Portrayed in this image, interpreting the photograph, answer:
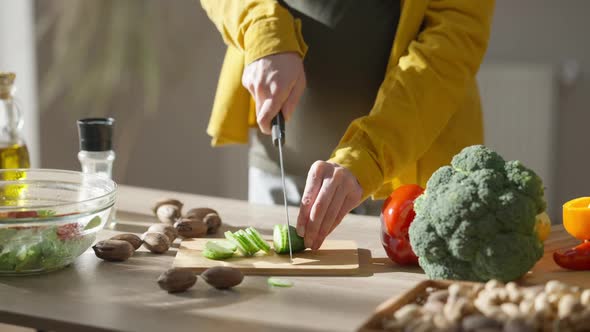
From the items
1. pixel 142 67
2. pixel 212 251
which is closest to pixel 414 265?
pixel 212 251

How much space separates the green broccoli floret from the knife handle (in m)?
0.37

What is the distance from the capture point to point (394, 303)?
1054 millimetres

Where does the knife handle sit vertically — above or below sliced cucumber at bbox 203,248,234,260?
above

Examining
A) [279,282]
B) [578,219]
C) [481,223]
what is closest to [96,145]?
[279,282]

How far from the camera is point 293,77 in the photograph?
165cm

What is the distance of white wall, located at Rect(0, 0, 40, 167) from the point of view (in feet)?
9.67

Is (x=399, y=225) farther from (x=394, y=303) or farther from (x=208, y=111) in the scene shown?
(x=208, y=111)

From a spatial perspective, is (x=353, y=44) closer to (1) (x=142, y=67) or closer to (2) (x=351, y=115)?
(2) (x=351, y=115)

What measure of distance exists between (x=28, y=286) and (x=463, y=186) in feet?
2.22

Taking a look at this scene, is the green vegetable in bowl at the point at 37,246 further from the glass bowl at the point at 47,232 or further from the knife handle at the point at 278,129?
the knife handle at the point at 278,129

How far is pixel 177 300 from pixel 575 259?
2.10ft

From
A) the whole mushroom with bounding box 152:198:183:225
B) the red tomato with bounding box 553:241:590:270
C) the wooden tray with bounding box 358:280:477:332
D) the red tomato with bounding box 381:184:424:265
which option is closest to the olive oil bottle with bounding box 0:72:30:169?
the whole mushroom with bounding box 152:198:183:225

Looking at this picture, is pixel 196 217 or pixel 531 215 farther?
pixel 196 217

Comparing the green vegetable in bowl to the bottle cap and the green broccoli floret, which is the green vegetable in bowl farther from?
the green broccoli floret
